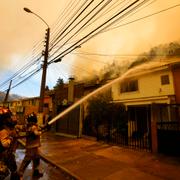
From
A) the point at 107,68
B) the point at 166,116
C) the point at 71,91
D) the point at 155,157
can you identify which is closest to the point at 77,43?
the point at 155,157

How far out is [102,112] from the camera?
15836 mm

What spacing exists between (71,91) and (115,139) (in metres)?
8.98

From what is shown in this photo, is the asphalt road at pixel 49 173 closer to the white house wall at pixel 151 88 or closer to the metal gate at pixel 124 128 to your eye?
the metal gate at pixel 124 128

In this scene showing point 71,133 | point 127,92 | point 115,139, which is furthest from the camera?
point 127,92

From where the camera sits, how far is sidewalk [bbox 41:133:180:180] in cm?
648

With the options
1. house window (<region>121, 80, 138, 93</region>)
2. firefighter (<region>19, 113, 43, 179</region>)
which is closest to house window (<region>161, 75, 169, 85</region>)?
house window (<region>121, 80, 138, 93</region>)

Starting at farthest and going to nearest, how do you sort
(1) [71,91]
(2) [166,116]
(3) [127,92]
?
1. (1) [71,91]
2. (3) [127,92]
3. (2) [166,116]

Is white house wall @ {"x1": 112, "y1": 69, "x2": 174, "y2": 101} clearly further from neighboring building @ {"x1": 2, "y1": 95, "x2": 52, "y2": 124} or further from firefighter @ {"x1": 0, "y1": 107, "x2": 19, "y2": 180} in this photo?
neighboring building @ {"x1": 2, "y1": 95, "x2": 52, "y2": 124}

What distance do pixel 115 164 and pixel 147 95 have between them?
9902 millimetres

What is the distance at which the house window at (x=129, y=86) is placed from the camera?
58.8 feet

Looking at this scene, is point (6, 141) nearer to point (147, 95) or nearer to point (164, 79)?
point (164, 79)

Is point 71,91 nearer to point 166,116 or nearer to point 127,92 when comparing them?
point 127,92

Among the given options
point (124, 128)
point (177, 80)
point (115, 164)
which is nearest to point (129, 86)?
point (177, 80)

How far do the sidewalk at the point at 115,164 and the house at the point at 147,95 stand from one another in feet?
5.37
